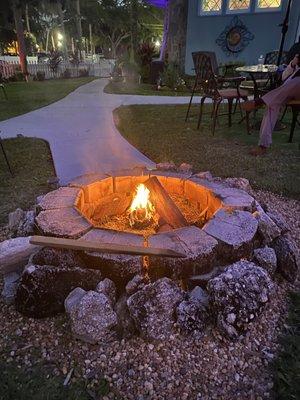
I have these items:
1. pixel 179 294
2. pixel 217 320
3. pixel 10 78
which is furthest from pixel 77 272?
pixel 10 78

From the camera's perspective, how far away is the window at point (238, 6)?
1148cm

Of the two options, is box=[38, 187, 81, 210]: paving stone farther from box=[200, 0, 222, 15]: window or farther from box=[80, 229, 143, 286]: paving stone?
box=[200, 0, 222, 15]: window

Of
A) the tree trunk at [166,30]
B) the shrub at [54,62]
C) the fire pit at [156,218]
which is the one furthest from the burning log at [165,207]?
the shrub at [54,62]

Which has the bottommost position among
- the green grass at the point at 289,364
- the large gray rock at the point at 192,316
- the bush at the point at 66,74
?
the bush at the point at 66,74

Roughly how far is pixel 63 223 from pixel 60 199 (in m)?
0.35

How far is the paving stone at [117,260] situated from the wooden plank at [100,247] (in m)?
0.04

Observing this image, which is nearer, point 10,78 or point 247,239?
point 247,239

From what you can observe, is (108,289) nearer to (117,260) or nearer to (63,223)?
(117,260)

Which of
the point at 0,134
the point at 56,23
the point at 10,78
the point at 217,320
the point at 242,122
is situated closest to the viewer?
the point at 217,320

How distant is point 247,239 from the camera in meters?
2.10

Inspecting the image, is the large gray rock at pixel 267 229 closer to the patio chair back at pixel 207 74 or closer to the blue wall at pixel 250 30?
the patio chair back at pixel 207 74

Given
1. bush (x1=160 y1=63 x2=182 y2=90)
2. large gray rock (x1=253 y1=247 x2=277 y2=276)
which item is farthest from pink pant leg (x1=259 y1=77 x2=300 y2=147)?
bush (x1=160 y1=63 x2=182 y2=90)

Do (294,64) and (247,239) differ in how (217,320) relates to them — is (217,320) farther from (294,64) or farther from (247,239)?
(294,64)

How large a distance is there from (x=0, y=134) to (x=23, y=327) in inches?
183
